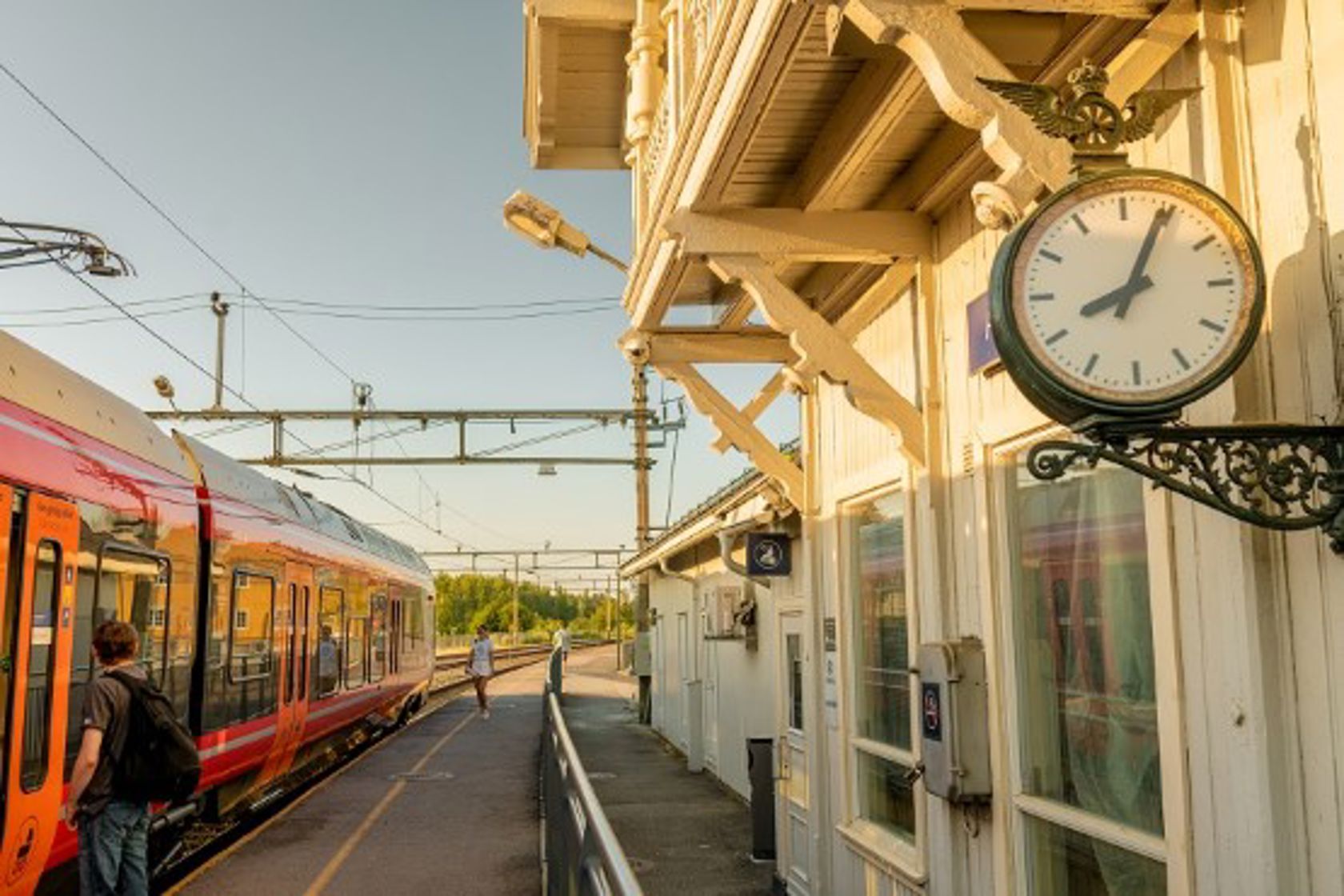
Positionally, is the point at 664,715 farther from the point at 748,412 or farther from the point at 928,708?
the point at 928,708

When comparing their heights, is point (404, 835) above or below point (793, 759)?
below

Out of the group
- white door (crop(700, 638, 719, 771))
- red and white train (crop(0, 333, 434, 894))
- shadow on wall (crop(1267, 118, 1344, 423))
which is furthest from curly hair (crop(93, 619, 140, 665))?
white door (crop(700, 638, 719, 771))

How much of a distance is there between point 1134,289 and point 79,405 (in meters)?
6.42

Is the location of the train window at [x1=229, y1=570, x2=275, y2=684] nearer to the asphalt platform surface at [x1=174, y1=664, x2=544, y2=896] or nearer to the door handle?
the asphalt platform surface at [x1=174, y1=664, x2=544, y2=896]

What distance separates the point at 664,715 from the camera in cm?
2066

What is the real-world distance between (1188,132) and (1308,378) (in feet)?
3.15

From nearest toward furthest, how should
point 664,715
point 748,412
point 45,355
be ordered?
1. point 45,355
2. point 748,412
3. point 664,715

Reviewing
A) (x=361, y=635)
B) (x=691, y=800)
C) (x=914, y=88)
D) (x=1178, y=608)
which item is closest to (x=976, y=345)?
(x=914, y=88)

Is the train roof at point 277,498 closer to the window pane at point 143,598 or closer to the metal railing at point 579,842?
the window pane at point 143,598

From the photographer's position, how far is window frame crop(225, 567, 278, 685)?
10.1m

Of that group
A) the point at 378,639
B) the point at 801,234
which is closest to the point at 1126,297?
the point at 801,234

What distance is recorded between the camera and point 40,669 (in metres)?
6.03

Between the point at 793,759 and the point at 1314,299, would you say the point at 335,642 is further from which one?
the point at 1314,299

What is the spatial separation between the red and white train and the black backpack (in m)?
0.61
